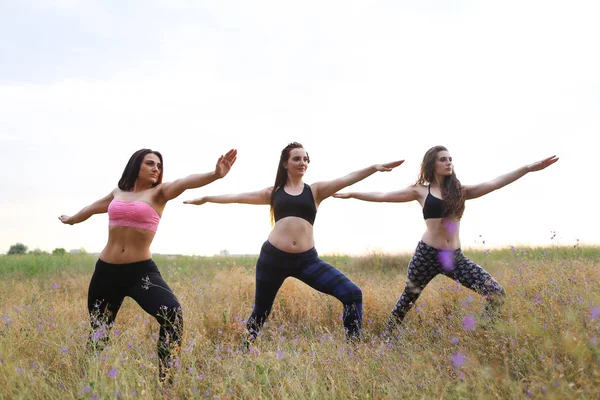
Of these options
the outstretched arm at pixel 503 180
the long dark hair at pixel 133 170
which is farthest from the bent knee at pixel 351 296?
the long dark hair at pixel 133 170

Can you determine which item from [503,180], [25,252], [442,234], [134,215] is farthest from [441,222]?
[25,252]

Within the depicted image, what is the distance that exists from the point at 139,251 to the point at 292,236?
1.51m

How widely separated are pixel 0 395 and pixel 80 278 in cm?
801

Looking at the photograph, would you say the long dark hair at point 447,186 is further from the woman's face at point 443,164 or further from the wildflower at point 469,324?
the wildflower at point 469,324

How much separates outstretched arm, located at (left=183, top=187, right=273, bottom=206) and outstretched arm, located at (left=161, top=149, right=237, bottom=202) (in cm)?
103

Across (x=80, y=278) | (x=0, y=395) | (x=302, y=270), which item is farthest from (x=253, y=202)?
(x=80, y=278)

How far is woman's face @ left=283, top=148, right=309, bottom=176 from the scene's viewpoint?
18.2 feet

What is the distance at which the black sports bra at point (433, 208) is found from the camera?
5723 millimetres

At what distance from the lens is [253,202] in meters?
5.68

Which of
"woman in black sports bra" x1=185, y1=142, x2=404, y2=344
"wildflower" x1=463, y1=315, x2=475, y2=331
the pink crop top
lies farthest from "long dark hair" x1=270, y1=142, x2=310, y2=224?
"wildflower" x1=463, y1=315, x2=475, y2=331

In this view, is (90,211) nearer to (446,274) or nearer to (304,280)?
(304,280)

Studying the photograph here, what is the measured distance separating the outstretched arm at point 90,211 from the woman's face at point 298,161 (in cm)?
187

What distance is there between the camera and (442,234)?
18.6 feet

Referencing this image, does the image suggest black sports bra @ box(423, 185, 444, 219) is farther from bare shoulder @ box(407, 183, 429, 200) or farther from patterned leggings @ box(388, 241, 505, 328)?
patterned leggings @ box(388, 241, 505, 328)
